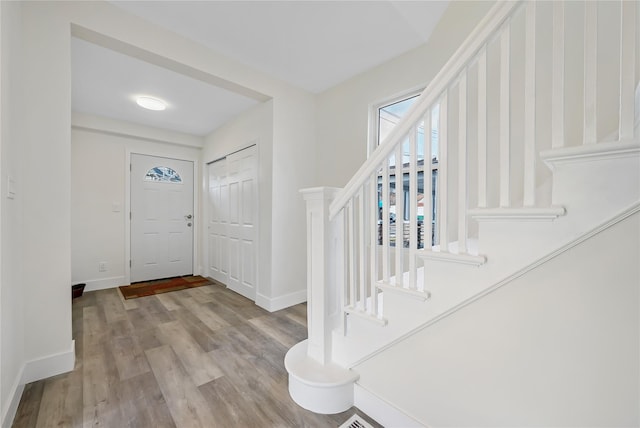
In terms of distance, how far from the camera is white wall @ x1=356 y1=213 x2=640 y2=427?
77cm

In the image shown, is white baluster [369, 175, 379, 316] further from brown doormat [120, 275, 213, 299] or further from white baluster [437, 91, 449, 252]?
brown doormat [120, 275, 213, 299]

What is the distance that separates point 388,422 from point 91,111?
447cm

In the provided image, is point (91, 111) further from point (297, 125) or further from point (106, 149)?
point (297, 125)

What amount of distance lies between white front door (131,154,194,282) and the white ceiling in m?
1.13

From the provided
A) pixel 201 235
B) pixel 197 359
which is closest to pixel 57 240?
pixel 197 359

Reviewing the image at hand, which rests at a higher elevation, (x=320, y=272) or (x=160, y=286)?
(x=320, y=272)

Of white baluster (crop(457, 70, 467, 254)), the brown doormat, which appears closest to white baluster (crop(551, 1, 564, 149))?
white baluster (crop(457, 70, 467, 254))

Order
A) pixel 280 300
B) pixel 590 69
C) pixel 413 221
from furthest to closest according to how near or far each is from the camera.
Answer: pixel 280 300, pixel 413 221, pixel 590 69

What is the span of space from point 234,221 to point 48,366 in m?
2.17

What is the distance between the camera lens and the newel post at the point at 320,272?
148 centimetres

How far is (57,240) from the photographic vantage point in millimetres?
1663

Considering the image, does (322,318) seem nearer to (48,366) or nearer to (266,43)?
(48,366)

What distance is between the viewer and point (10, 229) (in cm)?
136

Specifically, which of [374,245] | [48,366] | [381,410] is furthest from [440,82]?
[48,366]
